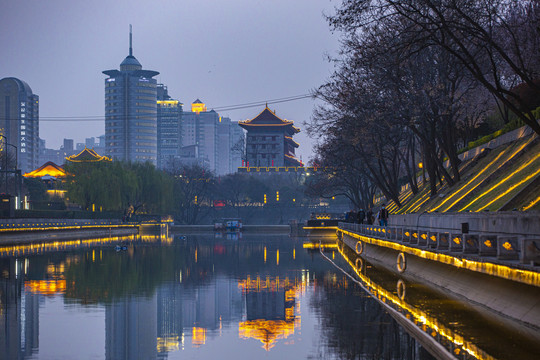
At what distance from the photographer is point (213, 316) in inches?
701

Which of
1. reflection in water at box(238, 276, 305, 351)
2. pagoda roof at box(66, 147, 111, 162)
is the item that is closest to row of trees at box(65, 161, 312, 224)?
pagoda roof at box(66, 147, 111, 162)

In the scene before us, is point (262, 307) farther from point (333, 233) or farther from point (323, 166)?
point (333, 233)

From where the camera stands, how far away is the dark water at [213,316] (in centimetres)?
1308

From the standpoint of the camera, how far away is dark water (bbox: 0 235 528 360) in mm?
13078

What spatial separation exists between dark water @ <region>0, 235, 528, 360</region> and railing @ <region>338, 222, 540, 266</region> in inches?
56.2

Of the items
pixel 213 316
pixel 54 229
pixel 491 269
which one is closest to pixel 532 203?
pixel 491 269

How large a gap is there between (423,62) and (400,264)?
1303cm

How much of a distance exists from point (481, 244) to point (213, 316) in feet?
20.1

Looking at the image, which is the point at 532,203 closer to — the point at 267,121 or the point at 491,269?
the point at 491,269

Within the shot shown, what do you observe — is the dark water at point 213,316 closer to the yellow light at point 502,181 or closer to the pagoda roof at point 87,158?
the yellow light at point 502,181

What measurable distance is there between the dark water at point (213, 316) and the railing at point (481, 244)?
143cm

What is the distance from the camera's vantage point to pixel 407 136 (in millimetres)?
56500

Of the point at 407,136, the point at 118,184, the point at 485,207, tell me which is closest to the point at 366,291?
the point at 485,207

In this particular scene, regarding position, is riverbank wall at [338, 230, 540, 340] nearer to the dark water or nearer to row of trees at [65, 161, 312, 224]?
the dark water
